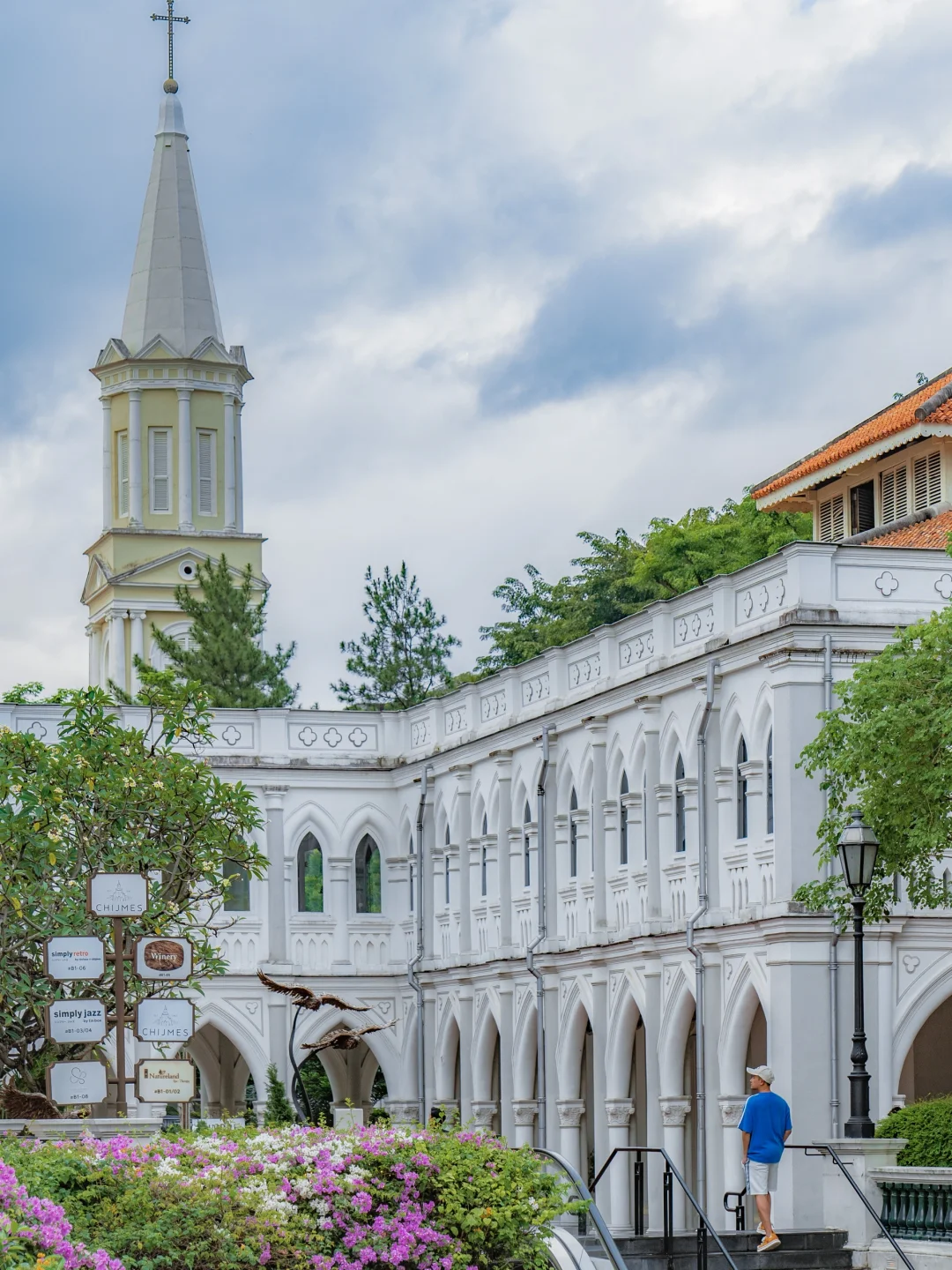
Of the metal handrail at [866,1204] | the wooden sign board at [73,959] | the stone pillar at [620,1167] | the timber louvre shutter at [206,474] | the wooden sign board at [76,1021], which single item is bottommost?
the stone pillar at [620,1167]

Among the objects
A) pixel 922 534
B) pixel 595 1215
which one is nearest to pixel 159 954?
pixel 595 1215

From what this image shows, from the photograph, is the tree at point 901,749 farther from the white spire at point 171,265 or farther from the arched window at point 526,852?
the white spire at point 171,265

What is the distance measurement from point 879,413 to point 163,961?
2469 cm

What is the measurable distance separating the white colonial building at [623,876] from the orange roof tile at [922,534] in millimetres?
125

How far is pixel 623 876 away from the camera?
1550 inches

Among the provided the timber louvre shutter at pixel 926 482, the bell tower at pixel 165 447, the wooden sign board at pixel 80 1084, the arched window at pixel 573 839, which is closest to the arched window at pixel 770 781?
the timber louvre shutter at pixel 926 482

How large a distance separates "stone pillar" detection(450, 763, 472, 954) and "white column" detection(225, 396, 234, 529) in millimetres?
26101

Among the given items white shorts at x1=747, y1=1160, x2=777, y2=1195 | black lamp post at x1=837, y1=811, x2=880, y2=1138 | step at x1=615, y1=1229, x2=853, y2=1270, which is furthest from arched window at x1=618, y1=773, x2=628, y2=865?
white shorts at x1=747, y1=1160, x2=777, y2=1195

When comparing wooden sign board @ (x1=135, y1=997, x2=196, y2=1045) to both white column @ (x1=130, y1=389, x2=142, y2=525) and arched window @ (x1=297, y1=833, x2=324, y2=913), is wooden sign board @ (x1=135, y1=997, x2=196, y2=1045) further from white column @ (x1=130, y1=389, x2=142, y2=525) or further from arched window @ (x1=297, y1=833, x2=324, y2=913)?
white column @ (x1=130, y1=389, x2=142, y2=525)

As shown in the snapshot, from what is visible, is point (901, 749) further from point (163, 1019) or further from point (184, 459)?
point (184, 459)

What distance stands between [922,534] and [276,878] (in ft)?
54.1

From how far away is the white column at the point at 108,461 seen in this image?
71.8 meters

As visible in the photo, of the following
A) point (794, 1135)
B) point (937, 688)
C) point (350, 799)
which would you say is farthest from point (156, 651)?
point (937, 688)

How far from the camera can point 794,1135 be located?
32594 millimetres
